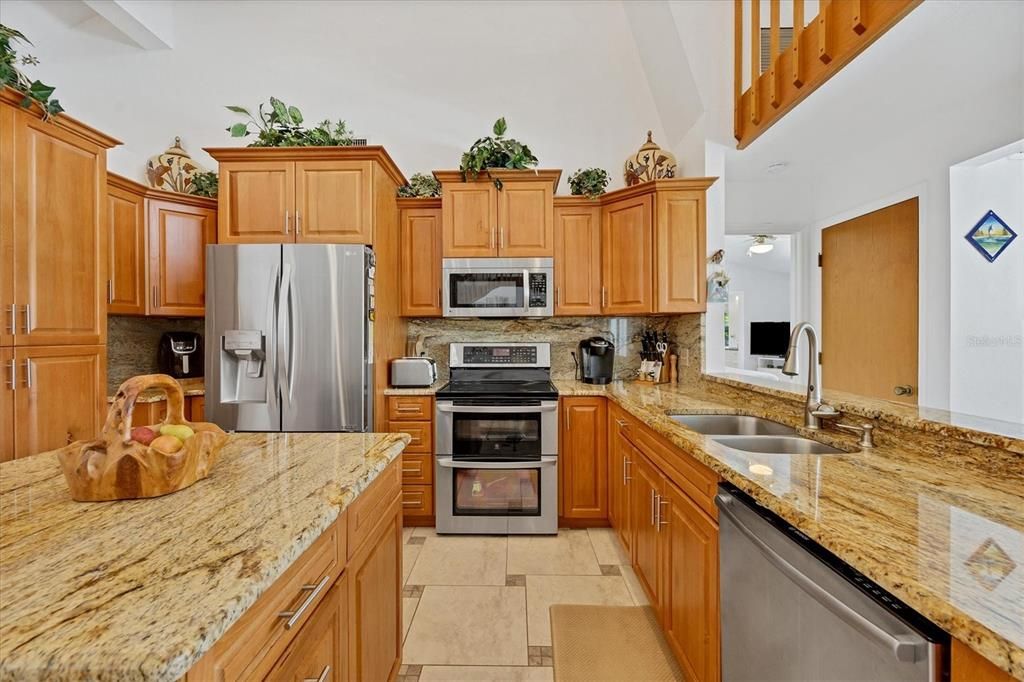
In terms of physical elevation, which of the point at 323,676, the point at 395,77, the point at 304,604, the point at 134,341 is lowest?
the point at 323,676

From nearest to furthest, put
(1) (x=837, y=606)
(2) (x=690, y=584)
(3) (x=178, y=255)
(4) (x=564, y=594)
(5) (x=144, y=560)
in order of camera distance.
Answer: (5) (x=144, y=560)
(1) (x=837, y=606)
(2) (x=690, y=584)
(4) (x=564, y=594)
(3) (x=178, y=255)

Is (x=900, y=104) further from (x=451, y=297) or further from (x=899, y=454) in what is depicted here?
(x=451, y=297)

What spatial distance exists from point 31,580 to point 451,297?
255 centimetres

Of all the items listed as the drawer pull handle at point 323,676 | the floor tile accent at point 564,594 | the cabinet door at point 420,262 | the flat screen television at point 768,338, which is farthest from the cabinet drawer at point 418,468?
the flat screen television at point 768,338

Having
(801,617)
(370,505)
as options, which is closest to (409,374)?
(370,505)

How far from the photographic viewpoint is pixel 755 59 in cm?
236

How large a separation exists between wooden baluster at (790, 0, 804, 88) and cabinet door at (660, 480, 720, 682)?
2.02 meters

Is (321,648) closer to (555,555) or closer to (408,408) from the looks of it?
(555,555)

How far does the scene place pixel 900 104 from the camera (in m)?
2.40

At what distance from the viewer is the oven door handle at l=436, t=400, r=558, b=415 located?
273cm

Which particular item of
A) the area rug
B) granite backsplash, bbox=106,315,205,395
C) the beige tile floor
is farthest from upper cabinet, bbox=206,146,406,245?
the area rug

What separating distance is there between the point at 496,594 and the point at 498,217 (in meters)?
2.32

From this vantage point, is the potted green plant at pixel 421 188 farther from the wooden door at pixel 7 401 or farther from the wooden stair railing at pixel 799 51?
the wooden door at pixel 7 401

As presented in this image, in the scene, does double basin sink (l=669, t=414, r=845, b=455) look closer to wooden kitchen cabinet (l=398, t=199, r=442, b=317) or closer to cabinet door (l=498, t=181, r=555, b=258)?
cabinet door (l=498, t=181, r=555, b=258)
